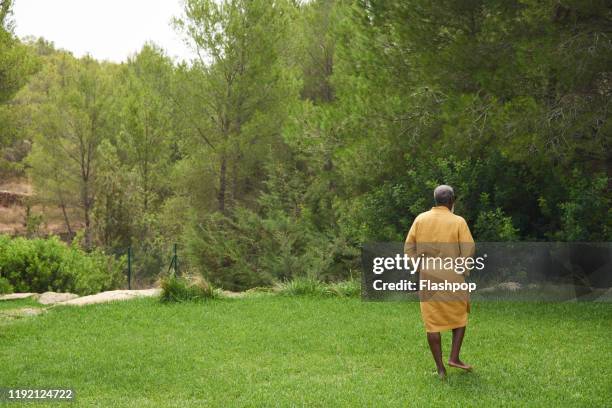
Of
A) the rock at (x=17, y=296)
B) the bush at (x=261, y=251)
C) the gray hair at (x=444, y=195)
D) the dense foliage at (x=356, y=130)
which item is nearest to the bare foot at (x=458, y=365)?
the gray hair at (x=444, y=195)

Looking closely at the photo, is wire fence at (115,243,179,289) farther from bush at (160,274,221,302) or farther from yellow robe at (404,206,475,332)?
yellow robe at (404,206,475,332)

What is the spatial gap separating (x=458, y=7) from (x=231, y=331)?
6596 mm

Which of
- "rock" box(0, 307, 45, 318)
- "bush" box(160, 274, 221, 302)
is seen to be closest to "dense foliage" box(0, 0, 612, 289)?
"bush" box(160, 274, 221, 302)

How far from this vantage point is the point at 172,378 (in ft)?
24.3

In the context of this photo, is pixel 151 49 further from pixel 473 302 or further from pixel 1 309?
pixel 473 302

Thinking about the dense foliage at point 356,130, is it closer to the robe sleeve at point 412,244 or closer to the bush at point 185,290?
the bush at point 185,290

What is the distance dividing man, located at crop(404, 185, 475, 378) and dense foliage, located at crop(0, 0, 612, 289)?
4.61 m

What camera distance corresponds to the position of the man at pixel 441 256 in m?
6.72

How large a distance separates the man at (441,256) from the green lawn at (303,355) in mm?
567

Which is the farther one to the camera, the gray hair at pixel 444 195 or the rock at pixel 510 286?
the rock at pixel 510 286

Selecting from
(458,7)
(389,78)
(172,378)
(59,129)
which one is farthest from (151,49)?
(172,378)

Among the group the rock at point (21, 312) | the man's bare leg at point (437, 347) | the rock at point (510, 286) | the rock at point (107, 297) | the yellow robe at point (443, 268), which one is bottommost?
the rock at point (21, 312)

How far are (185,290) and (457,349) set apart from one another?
7165mm

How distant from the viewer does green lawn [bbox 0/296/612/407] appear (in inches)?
256
